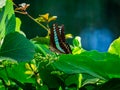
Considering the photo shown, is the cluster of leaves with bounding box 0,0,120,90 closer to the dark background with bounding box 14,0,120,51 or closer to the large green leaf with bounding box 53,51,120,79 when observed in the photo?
the large green leaf with bounding box 53,51,120,79

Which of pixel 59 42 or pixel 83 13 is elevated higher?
pixel 59 42

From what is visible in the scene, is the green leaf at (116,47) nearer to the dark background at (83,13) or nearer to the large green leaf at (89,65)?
the large green leaf at (89,65)

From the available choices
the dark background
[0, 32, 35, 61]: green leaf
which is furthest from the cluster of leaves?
the dark background

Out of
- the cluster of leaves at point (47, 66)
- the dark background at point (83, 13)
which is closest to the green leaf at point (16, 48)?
the cluster of leaves at point (47, 66)

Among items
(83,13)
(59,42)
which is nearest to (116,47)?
(59,42)

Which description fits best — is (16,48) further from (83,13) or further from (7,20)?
(83,13)

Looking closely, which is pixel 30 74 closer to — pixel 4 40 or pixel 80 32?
pixel 4 40

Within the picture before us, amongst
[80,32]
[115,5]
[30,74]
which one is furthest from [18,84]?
[115,5]
